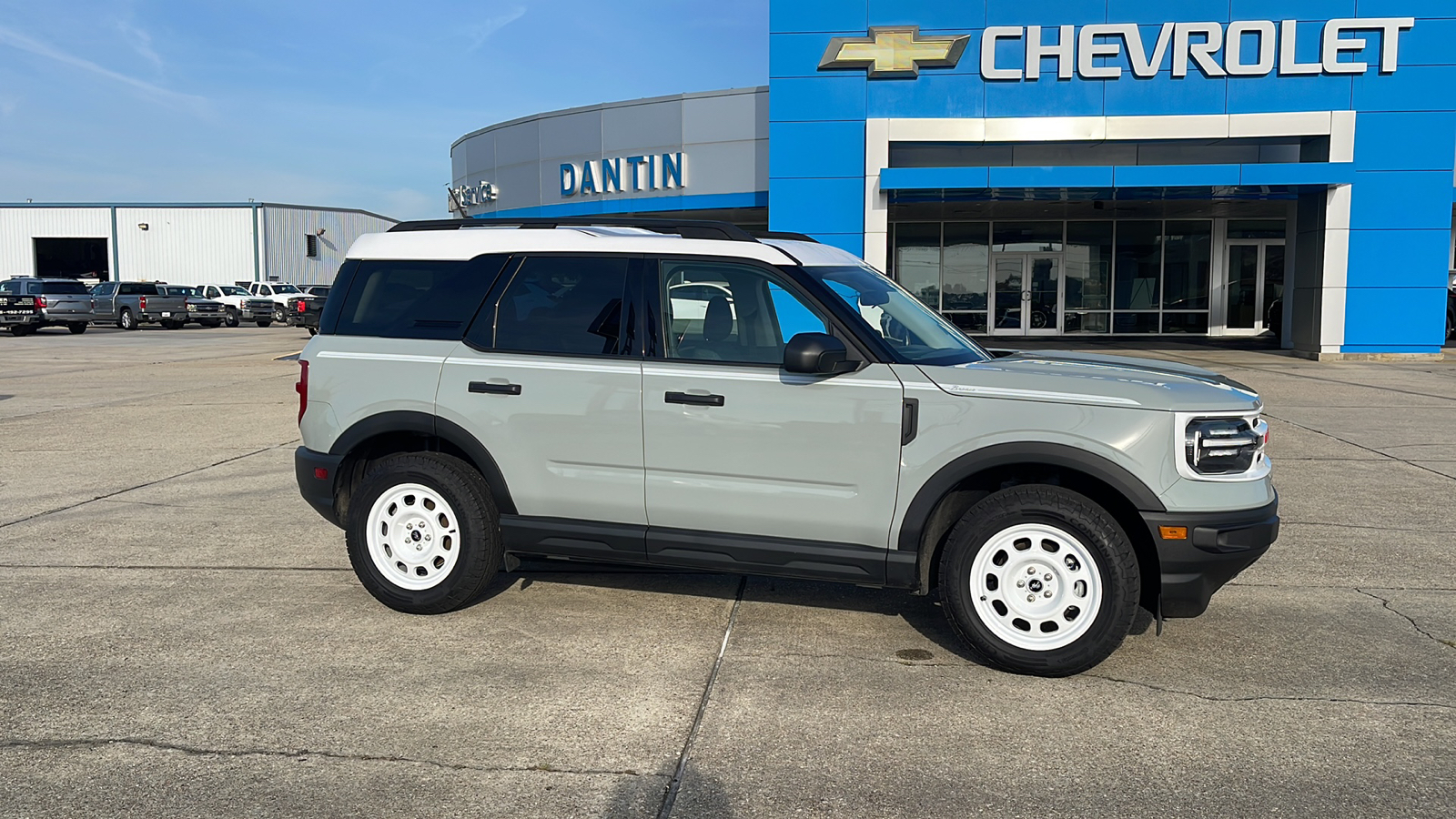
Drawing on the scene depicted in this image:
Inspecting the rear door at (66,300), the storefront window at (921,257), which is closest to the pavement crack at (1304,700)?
the storefront window at (921,257)

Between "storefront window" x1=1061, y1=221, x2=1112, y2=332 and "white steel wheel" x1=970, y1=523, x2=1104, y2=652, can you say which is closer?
"white steel wheel" x1=970, y1=523, x2=1104, y2=652

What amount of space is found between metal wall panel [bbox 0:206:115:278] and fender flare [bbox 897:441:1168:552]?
6702cm

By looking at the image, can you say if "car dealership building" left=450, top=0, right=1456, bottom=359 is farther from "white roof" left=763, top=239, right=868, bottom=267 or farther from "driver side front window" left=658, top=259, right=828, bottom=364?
"driver side front window" left=658, top=259, right=828, bottom=364

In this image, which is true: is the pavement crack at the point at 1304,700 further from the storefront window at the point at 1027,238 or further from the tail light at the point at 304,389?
the storefront window at the point at 1027,238

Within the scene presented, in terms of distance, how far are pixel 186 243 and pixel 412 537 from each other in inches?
2501

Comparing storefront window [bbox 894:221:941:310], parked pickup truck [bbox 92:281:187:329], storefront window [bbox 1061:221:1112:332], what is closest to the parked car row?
parked pickup truck [bbox 92:281:187:329]

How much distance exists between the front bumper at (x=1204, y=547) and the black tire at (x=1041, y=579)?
13 cm

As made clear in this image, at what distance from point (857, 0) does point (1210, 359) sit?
1004cm

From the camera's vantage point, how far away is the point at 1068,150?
23.2 meters

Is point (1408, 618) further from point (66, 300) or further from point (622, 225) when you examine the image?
point (66, 300)

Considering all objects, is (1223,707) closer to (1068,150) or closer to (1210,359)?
(1210,359)

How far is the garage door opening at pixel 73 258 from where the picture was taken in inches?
2416

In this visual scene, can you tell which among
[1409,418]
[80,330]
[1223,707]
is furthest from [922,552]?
[80,330]

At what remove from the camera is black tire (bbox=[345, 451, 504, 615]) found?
5.07m
